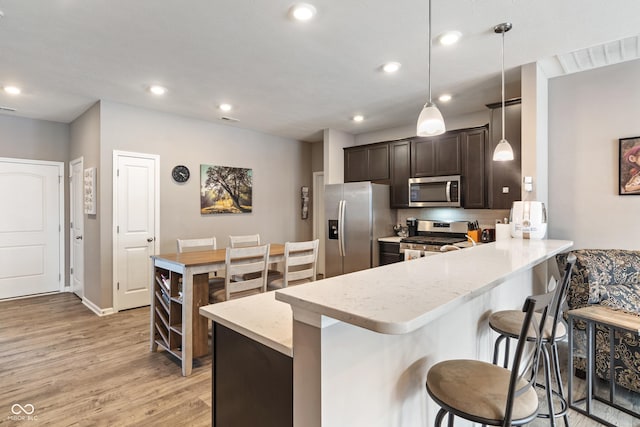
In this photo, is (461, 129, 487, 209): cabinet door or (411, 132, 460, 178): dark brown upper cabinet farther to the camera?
(411, 132, 460, 178): dark brown upper cabinet

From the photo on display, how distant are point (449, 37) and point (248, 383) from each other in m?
2.65

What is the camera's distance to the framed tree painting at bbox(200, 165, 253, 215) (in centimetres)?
496

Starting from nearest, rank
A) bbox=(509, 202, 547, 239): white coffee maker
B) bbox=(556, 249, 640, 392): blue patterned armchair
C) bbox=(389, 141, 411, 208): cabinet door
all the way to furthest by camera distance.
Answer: bbox=(556, 249, 640, 392): blue patterned armchair → bbox=(509, 202, 547, 239): white coffee maker → bbox=(389, 141, 411, 208): cabinet door

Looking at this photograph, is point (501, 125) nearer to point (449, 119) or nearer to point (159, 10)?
point (449, 119)

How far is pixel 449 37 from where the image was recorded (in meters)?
2.50

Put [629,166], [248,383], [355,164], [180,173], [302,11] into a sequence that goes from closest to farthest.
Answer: [248,383] → [302,11] → [629,166] → [180,173] → [355,164]

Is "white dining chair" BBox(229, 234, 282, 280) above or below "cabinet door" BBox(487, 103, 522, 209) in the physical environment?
below

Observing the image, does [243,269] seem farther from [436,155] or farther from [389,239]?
[436,155]

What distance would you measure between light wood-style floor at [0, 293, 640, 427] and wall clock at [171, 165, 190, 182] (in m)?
1.93

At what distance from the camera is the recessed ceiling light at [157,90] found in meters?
3.54

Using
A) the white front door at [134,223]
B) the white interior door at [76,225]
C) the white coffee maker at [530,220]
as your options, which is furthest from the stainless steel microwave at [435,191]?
the white interior door at [76,225]

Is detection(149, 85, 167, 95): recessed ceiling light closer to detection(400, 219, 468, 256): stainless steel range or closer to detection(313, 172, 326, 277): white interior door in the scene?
detection(313, 172, 326, 277): white interior door

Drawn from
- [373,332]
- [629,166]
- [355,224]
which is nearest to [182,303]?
[373,332]

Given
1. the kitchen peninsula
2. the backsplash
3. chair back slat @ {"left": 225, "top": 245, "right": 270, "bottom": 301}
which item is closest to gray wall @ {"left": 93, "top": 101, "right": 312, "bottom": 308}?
the backsplash
